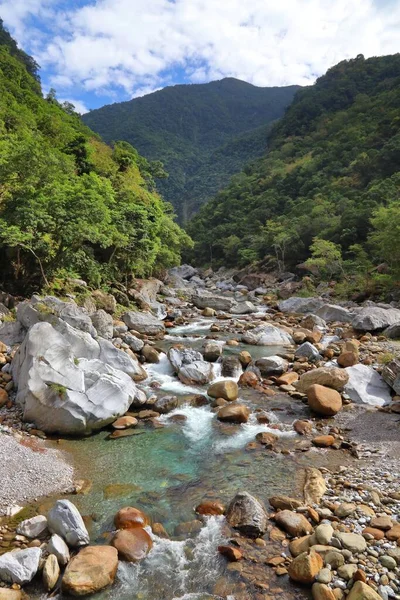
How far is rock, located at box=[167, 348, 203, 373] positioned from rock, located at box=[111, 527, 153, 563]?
7223mm

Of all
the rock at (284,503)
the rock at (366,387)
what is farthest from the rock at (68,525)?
the rock at (366,387)

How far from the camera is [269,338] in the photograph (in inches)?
688

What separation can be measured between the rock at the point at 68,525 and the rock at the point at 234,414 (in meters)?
4.81

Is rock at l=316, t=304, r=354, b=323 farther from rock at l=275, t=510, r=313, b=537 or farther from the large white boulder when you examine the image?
rock at l=275, t=510, r=313, b=537

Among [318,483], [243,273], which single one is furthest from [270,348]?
[243,273]

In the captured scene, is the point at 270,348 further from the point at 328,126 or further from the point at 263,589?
the point at 328,126

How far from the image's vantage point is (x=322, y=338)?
18.2 meters

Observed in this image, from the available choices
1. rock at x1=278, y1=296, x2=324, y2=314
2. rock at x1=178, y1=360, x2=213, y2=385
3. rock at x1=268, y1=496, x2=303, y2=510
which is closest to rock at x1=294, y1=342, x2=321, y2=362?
rock at x1=178, y1=360, x2=213, y2=385

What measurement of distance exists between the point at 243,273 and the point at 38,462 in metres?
42.6

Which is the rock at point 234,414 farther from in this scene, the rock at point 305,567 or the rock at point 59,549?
the rock at point 59,549

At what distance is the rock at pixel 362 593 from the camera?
13.9ft

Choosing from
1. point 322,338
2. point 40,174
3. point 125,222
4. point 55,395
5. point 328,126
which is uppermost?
point 328,126

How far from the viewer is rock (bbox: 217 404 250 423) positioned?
958 centimetres

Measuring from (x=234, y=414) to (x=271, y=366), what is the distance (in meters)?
4.06
